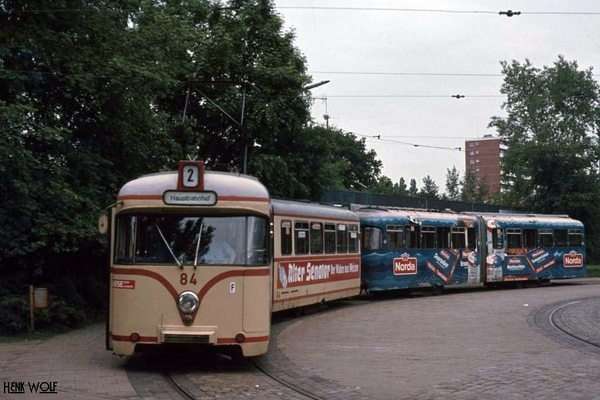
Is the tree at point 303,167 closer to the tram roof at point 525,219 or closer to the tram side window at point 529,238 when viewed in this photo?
the tram roof at point 525,219

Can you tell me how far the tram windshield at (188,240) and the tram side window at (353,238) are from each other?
12.7m

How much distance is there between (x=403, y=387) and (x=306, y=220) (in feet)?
33.3

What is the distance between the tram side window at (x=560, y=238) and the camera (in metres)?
35.8

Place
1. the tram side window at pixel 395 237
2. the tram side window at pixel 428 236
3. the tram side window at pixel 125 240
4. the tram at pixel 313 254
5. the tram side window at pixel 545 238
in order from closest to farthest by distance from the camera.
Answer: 1. the tram side window at pixel 125 240
2. the tram at pixel 313 254
3. the tram side window at pixel 395 237
4. the tram side window at pixel 428 236
5. the tram side window at pixel 545 238

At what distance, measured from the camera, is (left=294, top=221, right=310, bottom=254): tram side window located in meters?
20.4

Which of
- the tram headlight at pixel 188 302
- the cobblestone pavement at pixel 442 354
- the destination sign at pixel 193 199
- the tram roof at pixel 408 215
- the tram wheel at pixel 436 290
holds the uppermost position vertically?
the tram roof at pixel 408 215

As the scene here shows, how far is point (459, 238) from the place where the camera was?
31.3 meters

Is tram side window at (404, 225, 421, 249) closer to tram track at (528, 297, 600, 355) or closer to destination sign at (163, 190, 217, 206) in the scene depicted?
tram track at (528, 297, 600, 355)

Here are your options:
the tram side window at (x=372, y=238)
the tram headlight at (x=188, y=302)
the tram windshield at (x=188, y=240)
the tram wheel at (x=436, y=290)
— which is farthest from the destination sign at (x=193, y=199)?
the tram wheel at (x=436, y=290)

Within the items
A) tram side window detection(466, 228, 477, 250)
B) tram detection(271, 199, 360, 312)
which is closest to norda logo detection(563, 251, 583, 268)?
tram side window detection(466, 228, 477, 250)

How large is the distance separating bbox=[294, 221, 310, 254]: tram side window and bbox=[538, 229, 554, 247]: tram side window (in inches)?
662

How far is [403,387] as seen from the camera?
11.1 m

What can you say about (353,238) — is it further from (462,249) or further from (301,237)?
(462,249)

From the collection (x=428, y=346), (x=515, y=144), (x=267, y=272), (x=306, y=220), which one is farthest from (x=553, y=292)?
(x=515, y=144)
